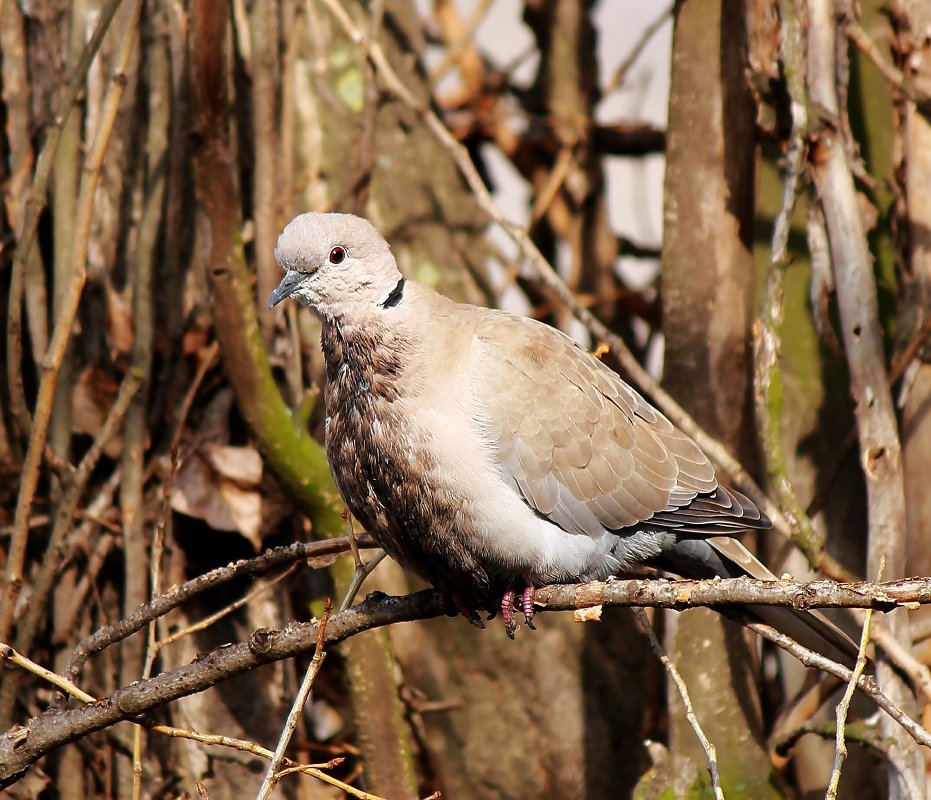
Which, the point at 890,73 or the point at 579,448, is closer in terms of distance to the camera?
the point at 579,448

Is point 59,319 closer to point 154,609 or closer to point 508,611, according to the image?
point 154,609

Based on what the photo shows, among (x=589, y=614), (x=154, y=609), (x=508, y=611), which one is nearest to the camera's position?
(x=589, y=614)

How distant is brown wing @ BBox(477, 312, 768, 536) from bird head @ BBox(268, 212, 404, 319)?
30cm

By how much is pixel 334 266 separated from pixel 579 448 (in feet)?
2.46

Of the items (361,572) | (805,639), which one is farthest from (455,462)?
(805,639)

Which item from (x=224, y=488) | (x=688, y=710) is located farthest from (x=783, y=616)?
(x=224, y=488)

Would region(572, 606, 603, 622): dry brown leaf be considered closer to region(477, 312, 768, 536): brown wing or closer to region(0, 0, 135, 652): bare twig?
region(477, 312, 768, 536): brown wing

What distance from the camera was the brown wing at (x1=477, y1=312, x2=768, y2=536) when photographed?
2.76m

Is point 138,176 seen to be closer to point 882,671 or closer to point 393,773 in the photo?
point 393,773

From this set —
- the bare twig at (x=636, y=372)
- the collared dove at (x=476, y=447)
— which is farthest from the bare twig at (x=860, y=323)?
the collared dove at (x=476, y=447)

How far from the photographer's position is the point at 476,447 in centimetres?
267

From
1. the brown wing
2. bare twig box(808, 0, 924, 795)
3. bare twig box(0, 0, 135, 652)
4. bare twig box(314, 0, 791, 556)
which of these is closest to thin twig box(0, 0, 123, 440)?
bare twig box(0, 0, 135, 652)

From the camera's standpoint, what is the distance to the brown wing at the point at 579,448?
9.07 feet

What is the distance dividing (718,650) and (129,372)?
1959 mm
